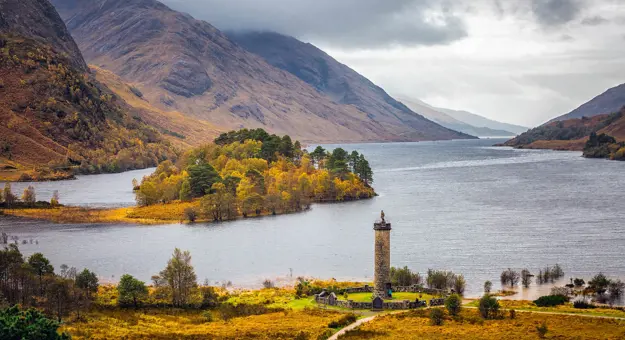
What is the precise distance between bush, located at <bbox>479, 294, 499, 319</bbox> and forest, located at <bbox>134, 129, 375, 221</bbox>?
84625 millimetres

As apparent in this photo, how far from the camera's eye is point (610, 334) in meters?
53.3

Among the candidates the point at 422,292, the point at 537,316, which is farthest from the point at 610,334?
the point at 422,292

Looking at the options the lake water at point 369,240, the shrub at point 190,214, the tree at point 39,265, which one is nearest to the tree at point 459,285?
the lake water at point 369,240

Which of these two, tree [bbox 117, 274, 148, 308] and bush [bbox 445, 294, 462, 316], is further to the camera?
tree [bbox 117, 274, 148, 308]

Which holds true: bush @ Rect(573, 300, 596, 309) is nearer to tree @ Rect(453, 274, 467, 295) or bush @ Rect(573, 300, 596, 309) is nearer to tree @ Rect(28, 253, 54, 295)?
tree @ Rect(453, 274, 467, 295)

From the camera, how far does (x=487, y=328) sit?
56281mm

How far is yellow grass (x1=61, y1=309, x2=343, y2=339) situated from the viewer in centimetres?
5628

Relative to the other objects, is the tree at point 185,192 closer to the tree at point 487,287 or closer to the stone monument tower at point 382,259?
the tree at point 487,287

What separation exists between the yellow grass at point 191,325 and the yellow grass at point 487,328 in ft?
14.7

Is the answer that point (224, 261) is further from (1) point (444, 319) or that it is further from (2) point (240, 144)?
(2) point (240, 144)

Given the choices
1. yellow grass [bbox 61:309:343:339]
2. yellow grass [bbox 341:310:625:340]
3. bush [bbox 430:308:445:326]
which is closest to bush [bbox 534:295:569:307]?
yellow grass [bbox 341:310:625:340]

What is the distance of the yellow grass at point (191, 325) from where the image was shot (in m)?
56.3

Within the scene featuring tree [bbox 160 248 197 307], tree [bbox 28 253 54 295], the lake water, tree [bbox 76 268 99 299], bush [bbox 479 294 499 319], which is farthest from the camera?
the lake water

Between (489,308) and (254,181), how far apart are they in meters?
102
